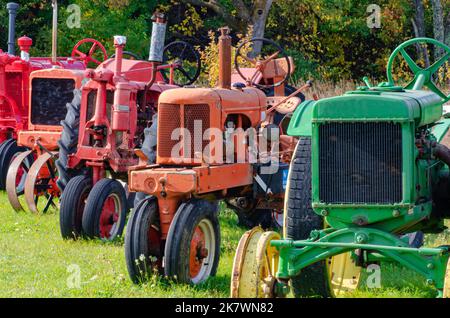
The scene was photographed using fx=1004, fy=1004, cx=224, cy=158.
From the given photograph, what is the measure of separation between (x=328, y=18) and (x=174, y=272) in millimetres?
15529

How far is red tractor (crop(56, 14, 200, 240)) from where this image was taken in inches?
337

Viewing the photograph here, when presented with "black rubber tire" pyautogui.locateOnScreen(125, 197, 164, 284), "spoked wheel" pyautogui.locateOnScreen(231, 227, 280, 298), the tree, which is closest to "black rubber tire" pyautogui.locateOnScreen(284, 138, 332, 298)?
"spoked wheel" pyautogui.locateOnScreen(231, 227, 280, 298)

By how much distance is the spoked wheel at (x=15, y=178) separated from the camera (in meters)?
10.4

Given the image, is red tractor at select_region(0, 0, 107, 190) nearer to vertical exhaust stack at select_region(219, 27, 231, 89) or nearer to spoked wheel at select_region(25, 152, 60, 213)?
spoked wheel at select_region(25, 152, 60, 213)

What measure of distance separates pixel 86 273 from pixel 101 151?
6.37 ft

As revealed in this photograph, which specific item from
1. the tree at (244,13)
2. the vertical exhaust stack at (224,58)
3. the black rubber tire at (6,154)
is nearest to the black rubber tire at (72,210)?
the vertical exhaust stack at (224,58)

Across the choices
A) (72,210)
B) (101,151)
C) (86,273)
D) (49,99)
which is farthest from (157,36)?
(49,99)

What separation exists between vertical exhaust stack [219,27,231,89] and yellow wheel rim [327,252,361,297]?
6.08 feet

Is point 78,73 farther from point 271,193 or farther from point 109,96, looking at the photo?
point 271,193

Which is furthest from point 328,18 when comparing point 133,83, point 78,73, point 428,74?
point 428,74

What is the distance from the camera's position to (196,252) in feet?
22.3

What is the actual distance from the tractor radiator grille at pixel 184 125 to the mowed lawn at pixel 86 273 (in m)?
0.93

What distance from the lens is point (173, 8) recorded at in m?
24.1

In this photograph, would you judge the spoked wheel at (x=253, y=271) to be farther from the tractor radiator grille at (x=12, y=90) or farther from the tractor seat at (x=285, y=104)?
the tractor radiator grille at (x=12, y=90)
